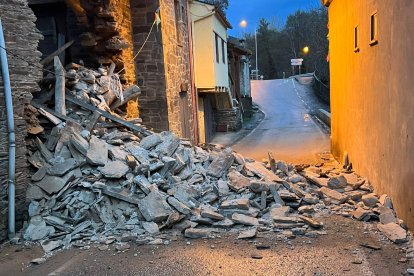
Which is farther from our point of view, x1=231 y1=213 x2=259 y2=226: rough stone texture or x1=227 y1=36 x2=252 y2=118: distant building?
x1=227 y1=36 x2=252 y2=118: distant building

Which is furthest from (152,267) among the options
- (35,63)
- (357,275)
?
(35,63)

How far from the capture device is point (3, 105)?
5652 mm

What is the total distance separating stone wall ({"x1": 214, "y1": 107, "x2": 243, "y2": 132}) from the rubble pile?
594 inches

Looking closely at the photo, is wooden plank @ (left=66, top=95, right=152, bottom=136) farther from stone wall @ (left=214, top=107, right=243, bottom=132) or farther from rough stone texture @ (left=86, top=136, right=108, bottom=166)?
stone wall @ (left=214, top=107, right=243, bottom=132)

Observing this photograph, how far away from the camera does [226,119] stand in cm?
2388

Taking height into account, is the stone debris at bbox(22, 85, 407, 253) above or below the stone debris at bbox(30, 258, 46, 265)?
above

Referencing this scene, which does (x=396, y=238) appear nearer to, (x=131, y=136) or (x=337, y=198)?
(x=337, y=198)

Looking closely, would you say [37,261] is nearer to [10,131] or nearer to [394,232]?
[10,131]

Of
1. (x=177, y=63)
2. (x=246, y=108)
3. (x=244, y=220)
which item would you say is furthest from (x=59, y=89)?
(x=246, y=108)

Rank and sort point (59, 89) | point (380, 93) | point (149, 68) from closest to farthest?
point (380, 93) < point (59, 89) < point (149, 68)

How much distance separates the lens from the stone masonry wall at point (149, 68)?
12.0 m

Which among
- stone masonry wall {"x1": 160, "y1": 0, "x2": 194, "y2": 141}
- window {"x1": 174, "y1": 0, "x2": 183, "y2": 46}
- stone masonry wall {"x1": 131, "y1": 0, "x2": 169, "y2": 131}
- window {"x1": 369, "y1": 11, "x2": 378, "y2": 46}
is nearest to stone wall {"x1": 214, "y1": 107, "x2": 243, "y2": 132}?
stone masonry wall {"x1": 160, "y1": 0, "x2": 194, "y2": 141}

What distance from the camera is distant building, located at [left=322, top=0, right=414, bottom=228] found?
5719 mm

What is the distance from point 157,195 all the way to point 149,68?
6.46m
